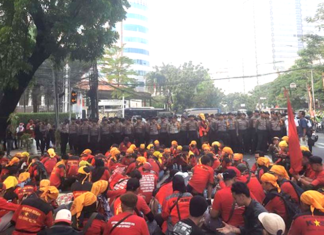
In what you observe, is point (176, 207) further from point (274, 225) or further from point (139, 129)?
point (139, 129)

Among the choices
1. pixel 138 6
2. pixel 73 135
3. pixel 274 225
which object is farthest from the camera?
pixel 138 6

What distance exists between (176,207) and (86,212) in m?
1.24

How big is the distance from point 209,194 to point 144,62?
8238 centimetres

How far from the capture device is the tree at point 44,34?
948 centimetres

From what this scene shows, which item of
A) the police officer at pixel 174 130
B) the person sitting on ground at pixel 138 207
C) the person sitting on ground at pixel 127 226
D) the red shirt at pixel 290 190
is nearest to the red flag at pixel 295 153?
the red shirt at pixel 290 190

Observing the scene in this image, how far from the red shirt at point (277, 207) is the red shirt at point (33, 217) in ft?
9.94

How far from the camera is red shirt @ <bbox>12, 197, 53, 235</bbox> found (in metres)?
3.88

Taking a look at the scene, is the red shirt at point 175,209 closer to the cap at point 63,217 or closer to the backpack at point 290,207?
the backpack at point 290,207

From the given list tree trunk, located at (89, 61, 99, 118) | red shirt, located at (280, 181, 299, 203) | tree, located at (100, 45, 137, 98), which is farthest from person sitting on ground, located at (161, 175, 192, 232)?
tree, located at (100, 45, 137, 98)

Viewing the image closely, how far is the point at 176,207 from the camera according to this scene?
421cm

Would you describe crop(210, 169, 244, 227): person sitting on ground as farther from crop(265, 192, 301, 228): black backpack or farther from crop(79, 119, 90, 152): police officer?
crop(79, 119, 90, 152): police officer

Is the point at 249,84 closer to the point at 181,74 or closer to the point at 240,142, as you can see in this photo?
the point at 181,74

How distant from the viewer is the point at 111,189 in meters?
5.56

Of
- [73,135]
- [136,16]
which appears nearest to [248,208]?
[73,135]
